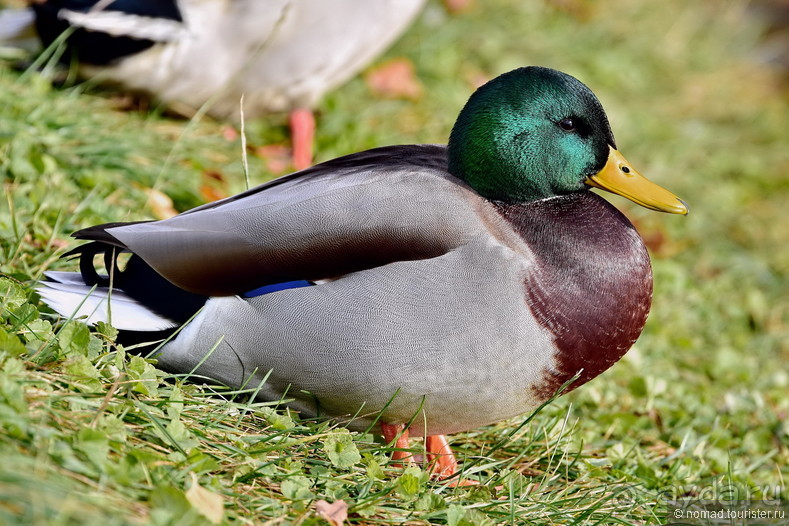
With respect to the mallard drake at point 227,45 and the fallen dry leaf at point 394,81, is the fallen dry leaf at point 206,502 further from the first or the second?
the fallen dry leaf at point 394,81

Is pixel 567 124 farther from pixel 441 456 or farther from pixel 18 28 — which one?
pixel 18 28

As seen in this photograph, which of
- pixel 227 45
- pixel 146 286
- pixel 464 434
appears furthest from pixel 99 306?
pixel 227 45

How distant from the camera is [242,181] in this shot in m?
4.79

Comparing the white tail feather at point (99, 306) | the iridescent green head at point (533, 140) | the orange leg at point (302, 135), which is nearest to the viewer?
the white tail feather at point (99, 306)

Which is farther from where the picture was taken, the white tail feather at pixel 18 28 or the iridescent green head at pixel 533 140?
the white tail feather at pixel 18 28

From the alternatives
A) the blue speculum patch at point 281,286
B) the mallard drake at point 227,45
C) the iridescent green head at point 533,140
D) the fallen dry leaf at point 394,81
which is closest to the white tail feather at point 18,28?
the mallard drake at point 227,45

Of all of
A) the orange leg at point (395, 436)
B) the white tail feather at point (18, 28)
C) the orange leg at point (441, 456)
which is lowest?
the orange leg at point (441, 456)

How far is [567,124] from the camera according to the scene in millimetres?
2939

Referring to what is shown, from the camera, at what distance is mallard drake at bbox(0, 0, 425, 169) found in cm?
469

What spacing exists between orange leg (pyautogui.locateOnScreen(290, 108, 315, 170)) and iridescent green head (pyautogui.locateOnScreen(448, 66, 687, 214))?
236 cm

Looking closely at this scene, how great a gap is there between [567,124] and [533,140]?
122 mm

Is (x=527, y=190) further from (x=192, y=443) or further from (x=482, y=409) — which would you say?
(x=192, y=443)

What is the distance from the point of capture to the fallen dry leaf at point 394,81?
6.06 m

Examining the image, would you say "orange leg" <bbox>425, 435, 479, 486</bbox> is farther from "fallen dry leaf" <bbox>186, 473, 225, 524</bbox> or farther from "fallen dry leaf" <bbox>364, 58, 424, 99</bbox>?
"fallen dry leaf" <bbox>364, 58, 424, 99</bbox>
